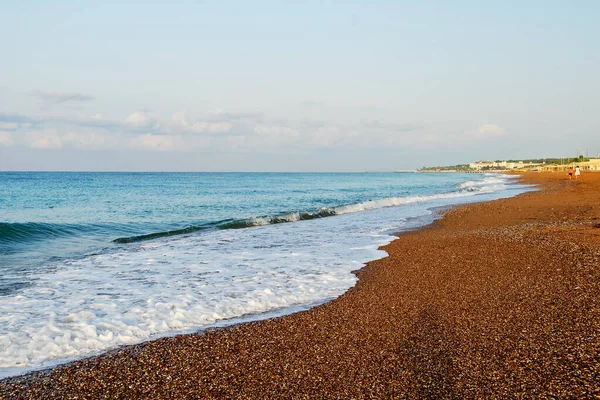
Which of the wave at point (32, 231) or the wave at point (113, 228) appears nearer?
the wave at point (32, 231)

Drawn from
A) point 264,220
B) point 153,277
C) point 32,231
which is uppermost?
point 32,231

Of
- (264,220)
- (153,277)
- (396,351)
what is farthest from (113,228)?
(396,351)

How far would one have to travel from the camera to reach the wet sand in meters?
5.10

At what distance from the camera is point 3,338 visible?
6.93m

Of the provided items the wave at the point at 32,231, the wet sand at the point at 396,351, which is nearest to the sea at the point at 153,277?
the wave at the point at 32,231

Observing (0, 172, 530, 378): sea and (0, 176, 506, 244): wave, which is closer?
(0, 172, 530, 378): sea

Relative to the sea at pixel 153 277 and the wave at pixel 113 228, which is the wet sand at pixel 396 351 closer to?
the sea at pixel 153 277

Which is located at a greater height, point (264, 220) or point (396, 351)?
point (396, 351)

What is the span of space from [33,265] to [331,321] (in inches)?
424

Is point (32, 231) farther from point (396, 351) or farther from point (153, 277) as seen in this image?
point (396, 351)

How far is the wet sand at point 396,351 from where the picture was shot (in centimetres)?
510

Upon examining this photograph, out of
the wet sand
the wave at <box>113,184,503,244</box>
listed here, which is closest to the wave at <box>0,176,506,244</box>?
the wave at <box>113,184,503,244</box>

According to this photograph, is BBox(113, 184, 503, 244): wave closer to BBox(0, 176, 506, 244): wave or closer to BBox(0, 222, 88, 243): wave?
BBox(0, 176, 506, 244): wave

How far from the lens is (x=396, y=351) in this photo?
6.11 meters
